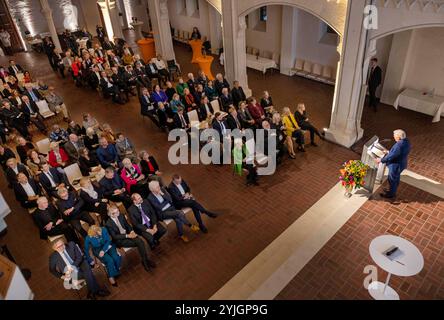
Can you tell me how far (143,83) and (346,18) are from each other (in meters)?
7.71

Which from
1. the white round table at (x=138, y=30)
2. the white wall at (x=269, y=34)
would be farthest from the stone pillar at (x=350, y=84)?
the white round table at (x=138, y=30)

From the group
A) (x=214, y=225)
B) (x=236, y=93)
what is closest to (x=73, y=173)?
(x=214, y=225)

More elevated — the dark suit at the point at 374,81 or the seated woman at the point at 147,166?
the dark suit at the point at 374,81

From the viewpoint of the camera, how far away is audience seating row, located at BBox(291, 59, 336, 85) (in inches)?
512

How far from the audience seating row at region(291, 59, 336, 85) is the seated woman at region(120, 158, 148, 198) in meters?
8.58

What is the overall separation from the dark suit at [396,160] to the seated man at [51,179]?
6588 mm

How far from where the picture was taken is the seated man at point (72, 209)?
6.61 m

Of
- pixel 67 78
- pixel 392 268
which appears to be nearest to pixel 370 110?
pixel 392 268

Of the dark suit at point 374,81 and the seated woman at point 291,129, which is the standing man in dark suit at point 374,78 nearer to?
the dark suit at point 374,81

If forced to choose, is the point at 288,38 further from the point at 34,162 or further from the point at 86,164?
the point at 34,162

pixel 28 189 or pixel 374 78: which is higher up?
pixel 374 78

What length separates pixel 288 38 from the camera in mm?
13508

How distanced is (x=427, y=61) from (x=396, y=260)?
23.7 ft

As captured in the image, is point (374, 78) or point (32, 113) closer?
point (374, 78)
